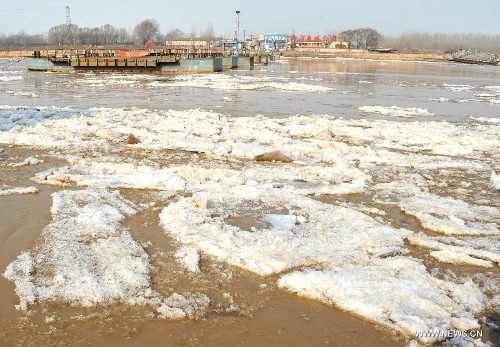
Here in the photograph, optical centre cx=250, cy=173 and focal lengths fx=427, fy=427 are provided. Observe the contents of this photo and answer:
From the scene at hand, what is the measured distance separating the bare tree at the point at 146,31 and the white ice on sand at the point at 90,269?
132211mm

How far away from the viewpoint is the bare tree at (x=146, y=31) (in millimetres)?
129500

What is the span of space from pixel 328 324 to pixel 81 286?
6.22 ft

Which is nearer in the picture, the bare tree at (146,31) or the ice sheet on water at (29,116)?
the ice sheet on water at (29,116)

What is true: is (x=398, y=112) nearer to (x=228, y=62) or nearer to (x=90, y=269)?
(x=90, y=269)

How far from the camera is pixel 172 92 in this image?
19875 mm

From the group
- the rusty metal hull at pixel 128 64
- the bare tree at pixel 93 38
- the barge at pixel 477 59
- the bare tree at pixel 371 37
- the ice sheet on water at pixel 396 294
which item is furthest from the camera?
the bare tree at pixel 371 37

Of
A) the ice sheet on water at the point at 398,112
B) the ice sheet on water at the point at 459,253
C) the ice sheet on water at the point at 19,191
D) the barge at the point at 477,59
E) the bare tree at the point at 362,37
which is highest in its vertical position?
the bare tree at the point at 362,37

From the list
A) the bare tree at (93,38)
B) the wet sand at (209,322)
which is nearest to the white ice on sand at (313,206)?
the wet sand at (209,322)

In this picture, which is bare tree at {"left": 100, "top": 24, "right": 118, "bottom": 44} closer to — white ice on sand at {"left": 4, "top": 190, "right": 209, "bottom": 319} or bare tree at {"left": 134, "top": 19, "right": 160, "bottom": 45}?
bare tree at {"left": 134, "top": 19, "right": 160, "bottom": 45}

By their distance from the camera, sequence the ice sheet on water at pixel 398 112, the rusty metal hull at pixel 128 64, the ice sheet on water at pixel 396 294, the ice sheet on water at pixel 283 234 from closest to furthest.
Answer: the ice sheet on water at pixel 396 294 < the ice sheet on water at pixel 283 234 < the ice sheet on water at pixel 398 112 < the rusty metal hull at pixel 128 64

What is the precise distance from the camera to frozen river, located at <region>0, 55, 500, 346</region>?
3197mm

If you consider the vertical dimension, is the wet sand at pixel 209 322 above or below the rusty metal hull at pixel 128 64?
below

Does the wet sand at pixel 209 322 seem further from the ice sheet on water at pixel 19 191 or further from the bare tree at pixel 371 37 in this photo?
the bare tree at pixel 371 37

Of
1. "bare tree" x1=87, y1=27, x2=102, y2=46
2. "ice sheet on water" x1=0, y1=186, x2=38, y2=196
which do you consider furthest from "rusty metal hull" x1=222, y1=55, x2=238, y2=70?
"bare tree" x1=87, y1=27, x2=102, y2=46
